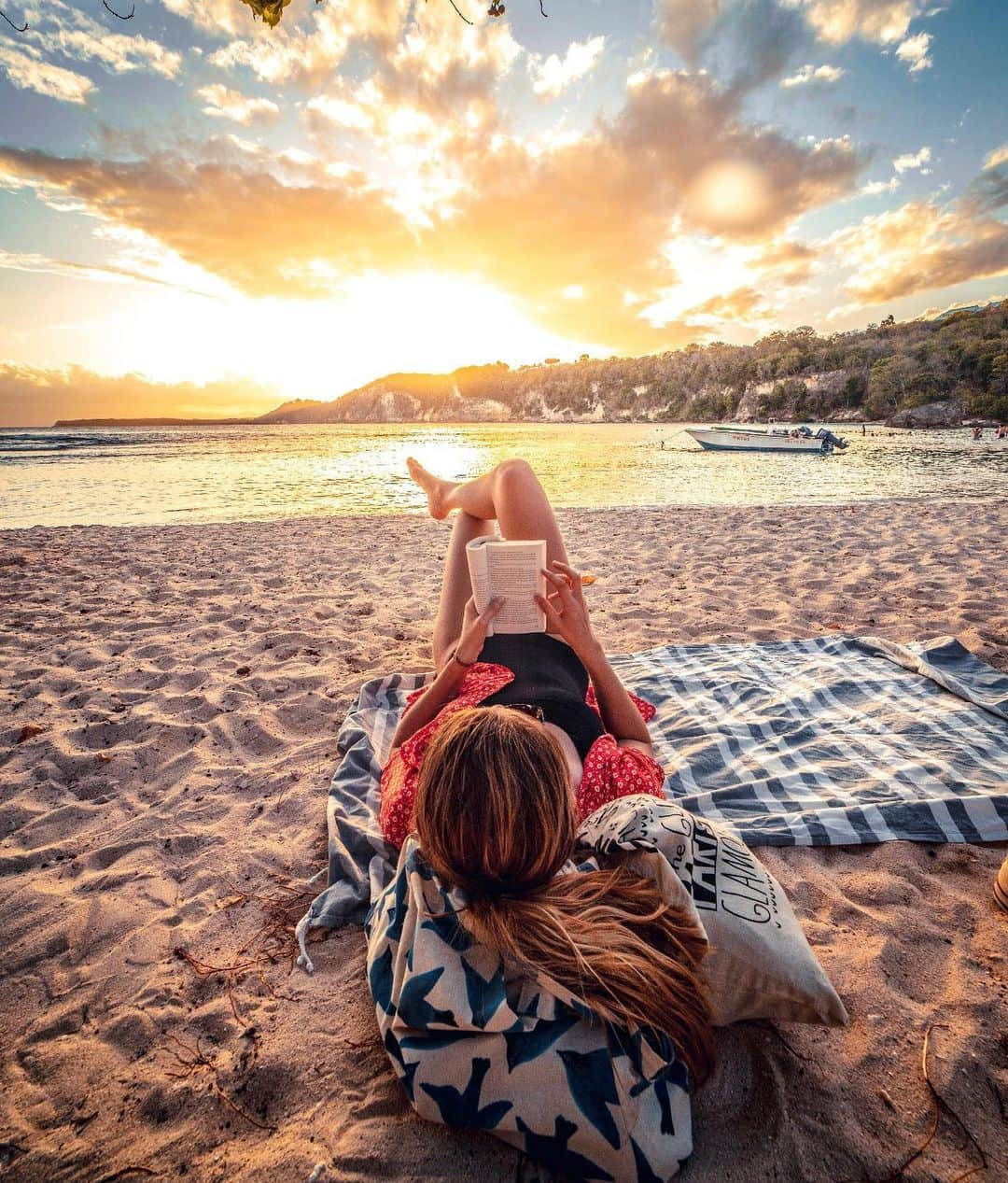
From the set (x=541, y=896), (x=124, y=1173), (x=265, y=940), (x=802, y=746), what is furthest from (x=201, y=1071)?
(x=802, y=746)

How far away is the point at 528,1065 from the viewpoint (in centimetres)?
110

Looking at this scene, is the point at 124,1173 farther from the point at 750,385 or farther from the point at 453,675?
the point at 750,385

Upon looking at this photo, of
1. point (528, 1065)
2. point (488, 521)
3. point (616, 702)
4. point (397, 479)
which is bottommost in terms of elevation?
point (397, 479)

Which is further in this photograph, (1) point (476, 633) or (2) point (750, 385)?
(2) point (750, 385)

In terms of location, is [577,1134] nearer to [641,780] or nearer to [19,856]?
[641,780]

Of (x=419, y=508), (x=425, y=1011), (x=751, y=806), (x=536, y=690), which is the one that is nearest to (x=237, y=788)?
(x=536, y=690)

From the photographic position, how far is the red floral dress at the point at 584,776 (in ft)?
6.05

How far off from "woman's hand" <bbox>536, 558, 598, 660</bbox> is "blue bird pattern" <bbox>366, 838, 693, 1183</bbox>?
1.14 meters

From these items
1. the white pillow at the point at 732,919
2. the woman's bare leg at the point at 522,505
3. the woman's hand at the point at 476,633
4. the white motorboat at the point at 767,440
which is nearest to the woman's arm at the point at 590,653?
the woman's hand at the point at 476,633

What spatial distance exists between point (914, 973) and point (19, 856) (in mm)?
3020

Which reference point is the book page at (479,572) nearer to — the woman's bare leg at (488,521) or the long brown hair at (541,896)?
the woman's bare leg at (488,521)

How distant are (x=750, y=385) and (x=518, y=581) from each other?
76.1m

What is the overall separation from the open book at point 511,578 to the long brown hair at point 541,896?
3.00 feet

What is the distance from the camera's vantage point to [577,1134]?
1061 millimetres
